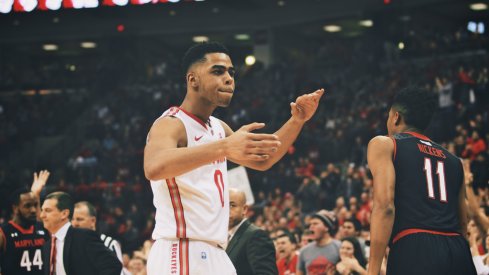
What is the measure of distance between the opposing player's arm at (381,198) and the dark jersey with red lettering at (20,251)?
12.1ft

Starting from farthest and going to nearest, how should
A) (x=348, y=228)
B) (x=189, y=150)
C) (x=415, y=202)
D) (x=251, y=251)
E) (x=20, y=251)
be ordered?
(x=348, y=228) → (x=20, y=251) → (x=251, y=251) → (x=415, y=202) → (x=189, y=150)

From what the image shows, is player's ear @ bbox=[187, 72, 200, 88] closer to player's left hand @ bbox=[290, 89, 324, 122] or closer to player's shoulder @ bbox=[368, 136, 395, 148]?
player's left hand @ bbox=[290, 89, 324, 122]

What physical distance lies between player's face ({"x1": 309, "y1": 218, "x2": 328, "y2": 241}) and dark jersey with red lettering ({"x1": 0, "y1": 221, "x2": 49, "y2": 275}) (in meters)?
3.23

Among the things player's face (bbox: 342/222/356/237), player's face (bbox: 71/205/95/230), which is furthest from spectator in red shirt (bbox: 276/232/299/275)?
player's face (bbox: 71/205/95/230)

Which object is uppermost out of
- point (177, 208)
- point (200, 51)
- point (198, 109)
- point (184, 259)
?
point (200, 51)

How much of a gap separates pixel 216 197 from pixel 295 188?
15.7 metres

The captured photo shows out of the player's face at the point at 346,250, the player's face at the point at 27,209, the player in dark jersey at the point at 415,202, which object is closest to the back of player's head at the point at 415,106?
the player in dark jersey at the point at 415,202

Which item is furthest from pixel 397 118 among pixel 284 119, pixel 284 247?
pixel 284 119

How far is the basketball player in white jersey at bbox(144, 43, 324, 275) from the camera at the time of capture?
4.43 meters

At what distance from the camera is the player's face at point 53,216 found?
6918mm

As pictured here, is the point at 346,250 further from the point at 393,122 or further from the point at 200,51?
the point at 200,51

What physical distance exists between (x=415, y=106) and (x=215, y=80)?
136 cm

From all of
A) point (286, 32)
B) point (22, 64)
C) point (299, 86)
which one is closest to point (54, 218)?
point (299, 86)

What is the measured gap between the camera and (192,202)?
179 inches
